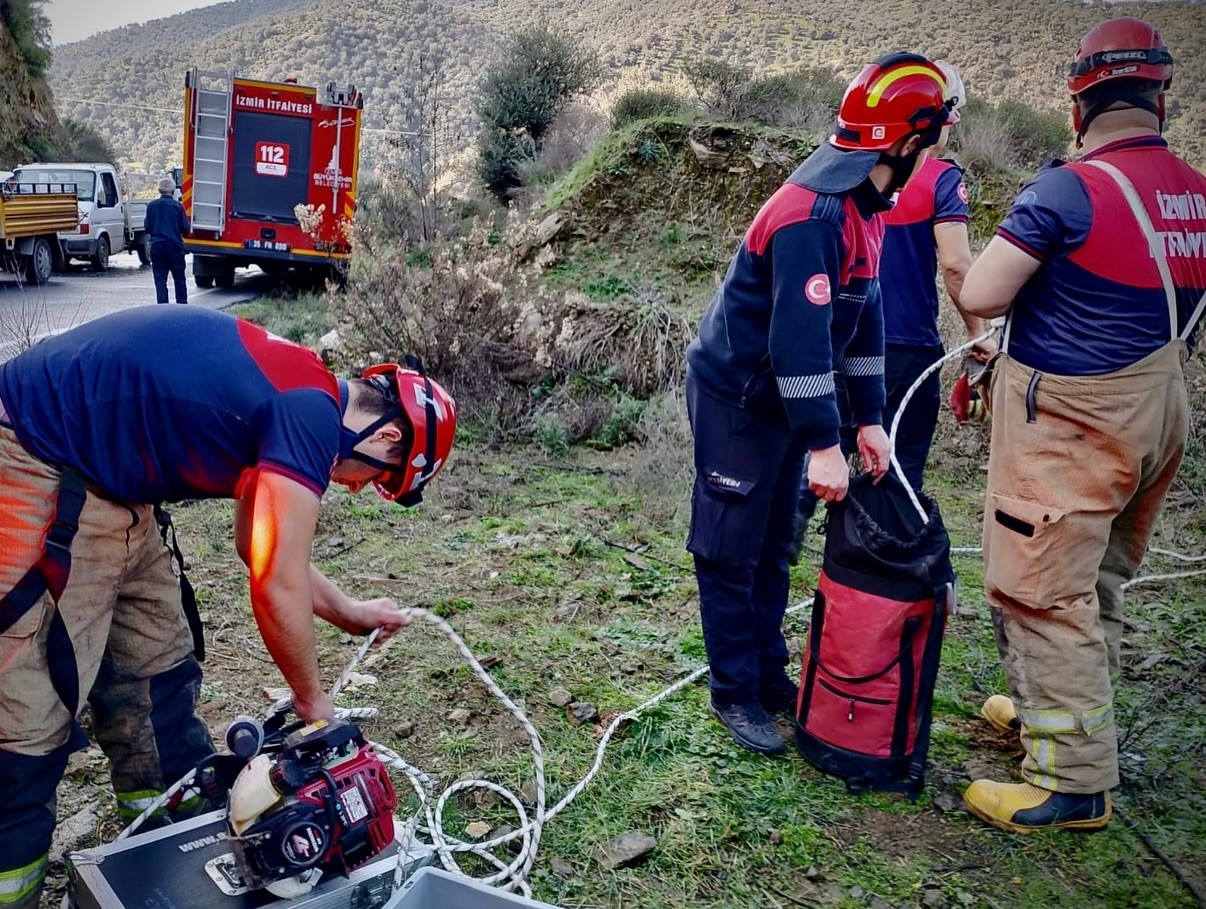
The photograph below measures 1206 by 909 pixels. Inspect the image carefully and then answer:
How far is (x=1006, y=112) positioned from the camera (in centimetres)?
1617

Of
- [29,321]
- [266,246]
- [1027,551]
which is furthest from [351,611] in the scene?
[266,246]

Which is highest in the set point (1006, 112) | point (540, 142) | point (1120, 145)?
point (1006, 112)

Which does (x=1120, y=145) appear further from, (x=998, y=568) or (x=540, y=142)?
(x=540, y=142)

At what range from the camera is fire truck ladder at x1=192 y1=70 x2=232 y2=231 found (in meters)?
14.7

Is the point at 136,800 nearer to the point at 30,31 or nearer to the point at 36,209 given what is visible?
the point at 36,209

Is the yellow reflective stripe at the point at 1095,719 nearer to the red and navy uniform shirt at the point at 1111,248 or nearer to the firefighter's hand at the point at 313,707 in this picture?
the red and navy uniform shirt at the point at 1111,248

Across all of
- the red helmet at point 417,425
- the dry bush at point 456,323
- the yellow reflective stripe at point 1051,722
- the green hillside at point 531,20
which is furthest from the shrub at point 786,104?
the red helmet at point 417,425

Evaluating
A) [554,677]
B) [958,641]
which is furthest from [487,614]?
[958,641]

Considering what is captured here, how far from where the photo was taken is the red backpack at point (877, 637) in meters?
2.88

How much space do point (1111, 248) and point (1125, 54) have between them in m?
0.57

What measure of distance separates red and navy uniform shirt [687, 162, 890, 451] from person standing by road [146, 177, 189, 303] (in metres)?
11.0

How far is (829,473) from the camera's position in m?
2.84

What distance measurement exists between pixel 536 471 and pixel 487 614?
2203 mm

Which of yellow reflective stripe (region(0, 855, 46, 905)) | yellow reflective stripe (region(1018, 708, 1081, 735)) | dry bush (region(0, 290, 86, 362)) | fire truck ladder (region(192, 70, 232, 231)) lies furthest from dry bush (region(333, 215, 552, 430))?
fire truck ladder (region(192, 70, 232, 231))
